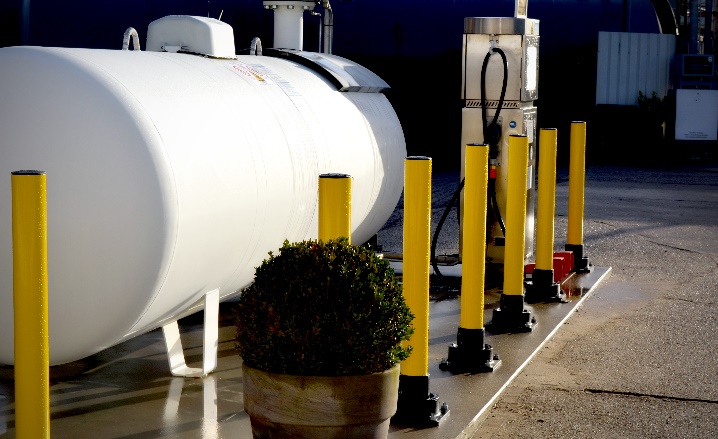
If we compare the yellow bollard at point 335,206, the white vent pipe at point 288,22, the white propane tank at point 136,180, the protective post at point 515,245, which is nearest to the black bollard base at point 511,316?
the protective post at point 515,245

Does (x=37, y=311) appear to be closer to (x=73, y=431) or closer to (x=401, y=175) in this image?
(x=73, y=431)

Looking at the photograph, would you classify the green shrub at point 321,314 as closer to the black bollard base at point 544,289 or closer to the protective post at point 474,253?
the protective post at point 474,253

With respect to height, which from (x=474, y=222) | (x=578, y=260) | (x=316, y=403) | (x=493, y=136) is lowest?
(x=578, y=260)

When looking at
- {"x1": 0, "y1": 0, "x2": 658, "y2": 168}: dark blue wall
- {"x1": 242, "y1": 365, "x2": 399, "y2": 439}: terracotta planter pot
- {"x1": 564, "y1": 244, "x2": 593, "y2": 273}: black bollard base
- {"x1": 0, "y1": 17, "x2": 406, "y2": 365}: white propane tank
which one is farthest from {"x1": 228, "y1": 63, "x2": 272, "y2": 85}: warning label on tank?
{"x1": 0, "y1": 0, "x2": 658, "y2": 168}: dark blue wall

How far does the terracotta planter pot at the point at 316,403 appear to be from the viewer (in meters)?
4.02

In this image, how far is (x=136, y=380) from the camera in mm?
5906

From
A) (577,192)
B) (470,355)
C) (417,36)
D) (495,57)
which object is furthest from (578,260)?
(417,36)

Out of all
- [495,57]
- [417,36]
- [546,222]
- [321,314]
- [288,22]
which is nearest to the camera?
[321,314]

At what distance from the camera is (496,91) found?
8625mm

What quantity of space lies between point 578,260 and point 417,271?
4563 millimetres

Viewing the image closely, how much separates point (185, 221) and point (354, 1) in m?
13.5

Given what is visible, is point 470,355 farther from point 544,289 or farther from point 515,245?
point 544,289

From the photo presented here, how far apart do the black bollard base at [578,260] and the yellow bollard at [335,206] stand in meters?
5.01

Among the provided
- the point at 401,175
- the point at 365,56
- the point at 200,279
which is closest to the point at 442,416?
the point at 200,279
